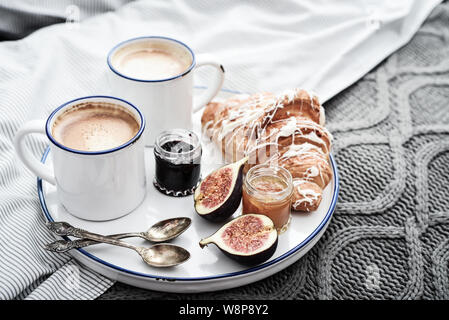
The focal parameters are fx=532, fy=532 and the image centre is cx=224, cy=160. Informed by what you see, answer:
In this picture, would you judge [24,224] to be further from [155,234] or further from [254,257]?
[254,257]

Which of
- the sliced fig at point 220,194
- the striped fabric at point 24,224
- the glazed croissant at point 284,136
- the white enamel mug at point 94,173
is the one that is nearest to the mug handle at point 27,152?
the white enamel mug at point 94,173

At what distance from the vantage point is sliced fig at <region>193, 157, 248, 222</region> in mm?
1506

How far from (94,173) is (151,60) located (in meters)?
0.60

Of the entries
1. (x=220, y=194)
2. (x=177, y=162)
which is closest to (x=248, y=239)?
(x=220, y=194)

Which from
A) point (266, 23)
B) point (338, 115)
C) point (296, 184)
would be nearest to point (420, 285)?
point (296, 184)

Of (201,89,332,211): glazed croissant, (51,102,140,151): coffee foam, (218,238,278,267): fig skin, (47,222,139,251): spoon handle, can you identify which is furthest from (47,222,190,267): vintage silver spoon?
(201,89,332,211): glazed croissant

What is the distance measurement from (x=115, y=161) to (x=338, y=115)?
1.07 meters

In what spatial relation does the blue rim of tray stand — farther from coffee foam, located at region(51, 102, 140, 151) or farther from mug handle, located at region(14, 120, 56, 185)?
coffee foam, located at region(51, 102, 140, 151)

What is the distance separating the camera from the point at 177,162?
1.58 m

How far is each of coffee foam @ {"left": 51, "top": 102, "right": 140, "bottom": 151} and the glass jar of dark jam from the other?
11 cm

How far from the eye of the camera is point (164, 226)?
1513 millimetres

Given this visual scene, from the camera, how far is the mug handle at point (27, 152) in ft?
4.78

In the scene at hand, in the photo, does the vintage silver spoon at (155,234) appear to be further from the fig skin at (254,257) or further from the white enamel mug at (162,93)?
the white enamel mug at (162,93)

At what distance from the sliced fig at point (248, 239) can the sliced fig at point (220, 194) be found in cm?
5
